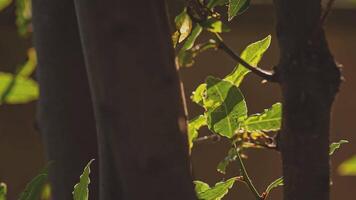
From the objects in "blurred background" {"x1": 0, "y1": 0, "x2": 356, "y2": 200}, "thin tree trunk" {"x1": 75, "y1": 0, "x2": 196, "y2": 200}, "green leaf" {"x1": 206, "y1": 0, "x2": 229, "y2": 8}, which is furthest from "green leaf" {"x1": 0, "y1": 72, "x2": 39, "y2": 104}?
"blurred background" {"x1": 0, "y1": 0, "x2": 356, "y2": 200}

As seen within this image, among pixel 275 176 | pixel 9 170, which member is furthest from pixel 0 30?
pixel 275 176

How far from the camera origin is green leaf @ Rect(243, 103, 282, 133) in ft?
2.82

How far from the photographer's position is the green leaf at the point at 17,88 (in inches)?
21.5

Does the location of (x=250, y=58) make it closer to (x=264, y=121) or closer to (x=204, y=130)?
(x=264, y=121)

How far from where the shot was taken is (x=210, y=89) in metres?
0.79

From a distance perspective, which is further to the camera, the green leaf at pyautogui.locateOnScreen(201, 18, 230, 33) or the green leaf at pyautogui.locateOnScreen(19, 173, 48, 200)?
the green leaf at pyautogui.locateOnScreen(201, 18, 230, 33)

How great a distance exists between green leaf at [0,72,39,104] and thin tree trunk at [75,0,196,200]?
0.09 m

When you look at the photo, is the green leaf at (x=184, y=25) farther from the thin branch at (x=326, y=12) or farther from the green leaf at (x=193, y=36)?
A: the thin branch at (x=326, y=12)

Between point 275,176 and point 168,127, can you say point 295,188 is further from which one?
point 275,176

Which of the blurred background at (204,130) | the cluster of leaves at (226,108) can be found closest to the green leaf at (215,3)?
the cluster of leaves at (226,108)

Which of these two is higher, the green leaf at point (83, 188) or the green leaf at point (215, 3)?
the green leaf at point (215, 3)

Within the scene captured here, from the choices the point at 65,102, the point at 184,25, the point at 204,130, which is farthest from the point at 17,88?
the point at 204,130

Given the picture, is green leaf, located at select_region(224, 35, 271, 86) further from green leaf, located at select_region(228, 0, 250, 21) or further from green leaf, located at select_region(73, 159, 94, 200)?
green leaf, located at select_region(73, 159, 94, 200)

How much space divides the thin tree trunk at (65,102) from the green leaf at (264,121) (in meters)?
0.21
